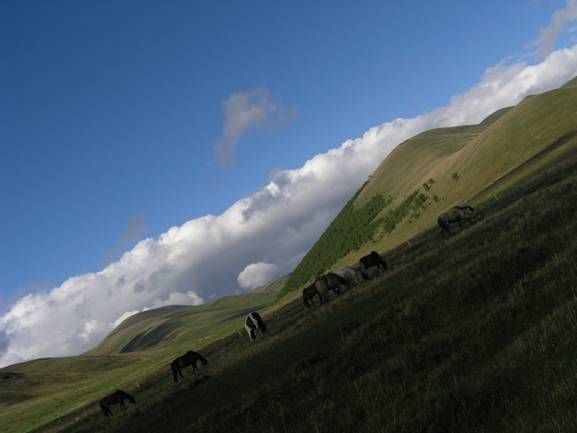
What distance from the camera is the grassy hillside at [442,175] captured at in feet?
260

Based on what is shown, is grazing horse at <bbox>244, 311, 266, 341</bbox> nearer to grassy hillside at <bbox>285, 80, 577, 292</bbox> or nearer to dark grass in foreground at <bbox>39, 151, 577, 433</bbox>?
dark grass in foreground at <bbox>39, 151, 577, 433</bbox>

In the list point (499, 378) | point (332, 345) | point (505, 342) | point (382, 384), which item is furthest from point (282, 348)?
point (499, 378)

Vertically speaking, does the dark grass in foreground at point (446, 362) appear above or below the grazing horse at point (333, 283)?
below

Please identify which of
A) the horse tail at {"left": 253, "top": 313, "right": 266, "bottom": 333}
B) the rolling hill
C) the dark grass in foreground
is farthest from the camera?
the horse tail at {"left": 253, "top": 313, "right": 266, "bottom": 333}

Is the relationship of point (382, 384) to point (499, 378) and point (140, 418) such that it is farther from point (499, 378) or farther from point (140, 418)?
point (140, 418)

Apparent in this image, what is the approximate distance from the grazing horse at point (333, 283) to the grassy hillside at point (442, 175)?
3321 cm

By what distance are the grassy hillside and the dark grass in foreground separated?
4633 centimetres

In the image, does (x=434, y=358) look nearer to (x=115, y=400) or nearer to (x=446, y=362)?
(x=446, y=362)

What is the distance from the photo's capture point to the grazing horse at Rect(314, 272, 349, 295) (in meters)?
40.5

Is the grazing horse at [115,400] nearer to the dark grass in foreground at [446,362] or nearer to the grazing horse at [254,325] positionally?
the grazing horse at [254,325]

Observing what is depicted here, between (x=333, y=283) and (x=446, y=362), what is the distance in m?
28.0

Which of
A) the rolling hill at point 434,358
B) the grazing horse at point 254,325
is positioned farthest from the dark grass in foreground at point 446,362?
the grazing horse at point 254,325

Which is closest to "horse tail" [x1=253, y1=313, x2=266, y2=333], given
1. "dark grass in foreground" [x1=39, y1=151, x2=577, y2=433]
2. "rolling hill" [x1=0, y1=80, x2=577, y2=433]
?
"rolling hill" [x1=0, y1=80, x2=577, y2=433]

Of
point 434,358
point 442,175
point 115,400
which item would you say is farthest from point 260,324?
point 442,175
